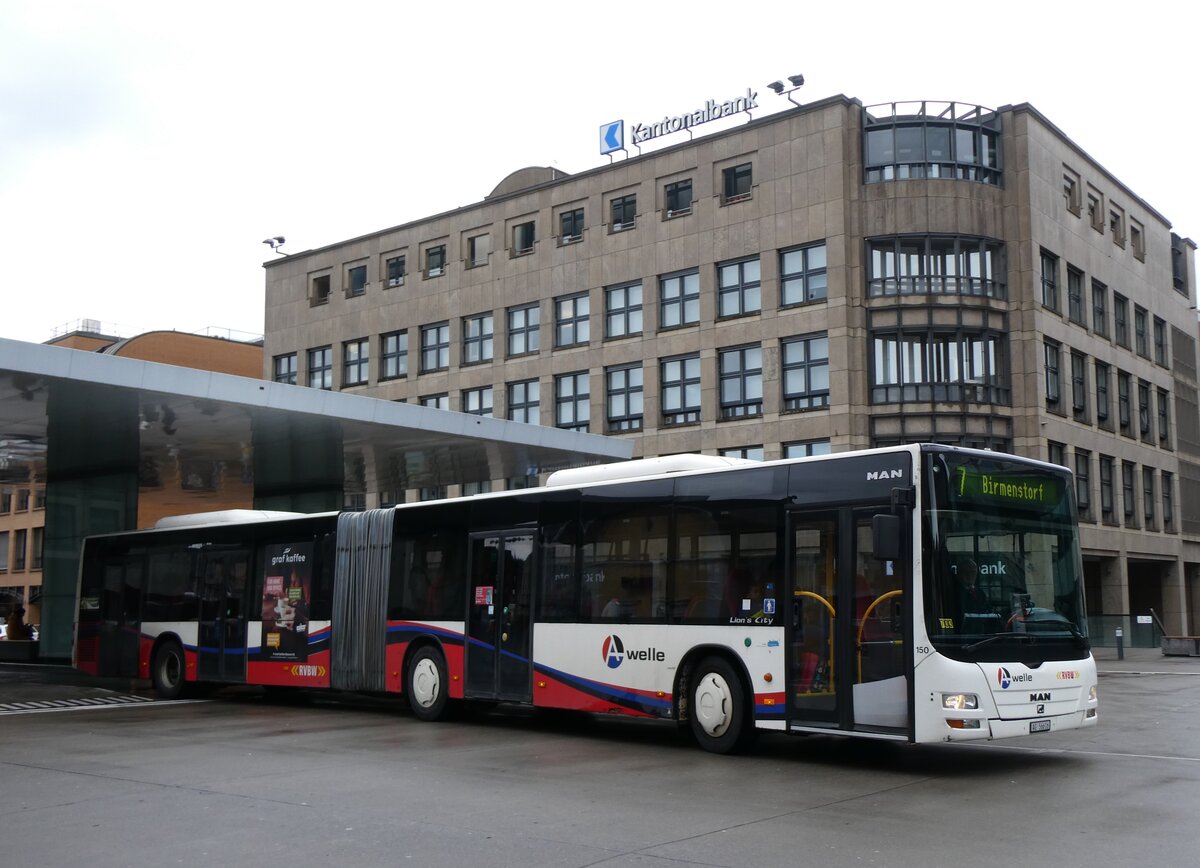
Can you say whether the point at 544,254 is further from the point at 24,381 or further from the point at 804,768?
the point at 804,768

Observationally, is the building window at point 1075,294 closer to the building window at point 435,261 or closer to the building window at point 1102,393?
the building window at point 1102,393

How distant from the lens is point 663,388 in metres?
47.0

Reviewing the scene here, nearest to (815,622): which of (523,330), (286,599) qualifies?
(286,599)

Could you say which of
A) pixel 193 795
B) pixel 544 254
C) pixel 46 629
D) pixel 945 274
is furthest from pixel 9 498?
pixel 193 795

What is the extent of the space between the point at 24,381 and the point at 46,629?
1194cm

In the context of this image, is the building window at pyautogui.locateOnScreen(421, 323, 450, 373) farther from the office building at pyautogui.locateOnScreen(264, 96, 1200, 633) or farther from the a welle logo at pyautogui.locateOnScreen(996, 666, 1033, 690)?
the a welle logo at pyautogui.locateOnScreen(996, 666, 1033, 690)

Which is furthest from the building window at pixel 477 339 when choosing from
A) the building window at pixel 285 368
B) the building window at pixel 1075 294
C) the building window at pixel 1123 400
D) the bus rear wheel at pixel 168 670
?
the bus rear wheel at pixel 168 670

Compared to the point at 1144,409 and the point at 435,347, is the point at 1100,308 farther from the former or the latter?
the point at 435,347

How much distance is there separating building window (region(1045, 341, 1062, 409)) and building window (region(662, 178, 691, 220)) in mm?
13513

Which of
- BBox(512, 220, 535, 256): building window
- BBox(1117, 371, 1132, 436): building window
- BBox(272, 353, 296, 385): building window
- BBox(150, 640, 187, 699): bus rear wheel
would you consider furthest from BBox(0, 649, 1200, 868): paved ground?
BBox(272, 353, 296, 385): building window

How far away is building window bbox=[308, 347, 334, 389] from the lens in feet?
193

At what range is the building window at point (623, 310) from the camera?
157 feet

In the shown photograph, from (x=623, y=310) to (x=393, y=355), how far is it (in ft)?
42.2

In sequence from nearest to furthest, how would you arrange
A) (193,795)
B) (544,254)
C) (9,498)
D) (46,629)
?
(193,795), (46,629), (544,254), (9,498)
